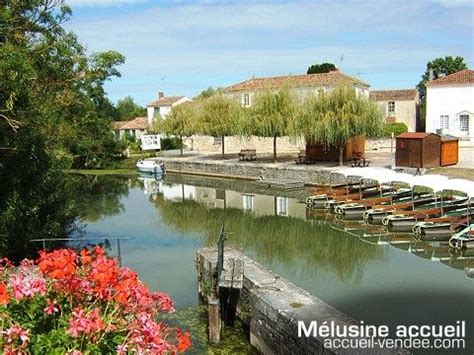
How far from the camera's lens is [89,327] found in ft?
11.0

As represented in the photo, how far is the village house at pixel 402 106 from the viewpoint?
53.5 metres

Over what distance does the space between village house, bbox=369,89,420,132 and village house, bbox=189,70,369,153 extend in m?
2.73

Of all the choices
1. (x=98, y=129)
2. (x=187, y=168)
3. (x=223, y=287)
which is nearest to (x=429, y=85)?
(x=187, y=168)

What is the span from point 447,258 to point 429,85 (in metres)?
32.4

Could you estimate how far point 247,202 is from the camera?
83.3 ft

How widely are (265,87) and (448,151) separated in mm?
19394

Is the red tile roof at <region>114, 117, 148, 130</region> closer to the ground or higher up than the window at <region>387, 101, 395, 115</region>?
closer to the ground

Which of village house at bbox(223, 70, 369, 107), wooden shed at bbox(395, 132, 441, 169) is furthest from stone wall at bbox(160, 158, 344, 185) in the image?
village house at bbox(223, 70, 369, 107)

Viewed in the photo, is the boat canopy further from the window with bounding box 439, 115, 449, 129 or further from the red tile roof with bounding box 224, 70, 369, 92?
the window with bounding box 439, 115, 449, 129

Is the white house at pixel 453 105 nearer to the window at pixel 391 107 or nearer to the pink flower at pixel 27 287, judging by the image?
the window at pixel 391 107

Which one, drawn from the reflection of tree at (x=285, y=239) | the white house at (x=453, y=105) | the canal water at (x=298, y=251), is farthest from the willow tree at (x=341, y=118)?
the white house at (x=453, y=105)

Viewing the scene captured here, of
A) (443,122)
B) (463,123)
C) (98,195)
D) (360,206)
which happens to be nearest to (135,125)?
(98,195)

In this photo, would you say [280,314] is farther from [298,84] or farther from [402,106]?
[402,106]

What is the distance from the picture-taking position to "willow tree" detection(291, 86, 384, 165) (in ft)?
94.4
